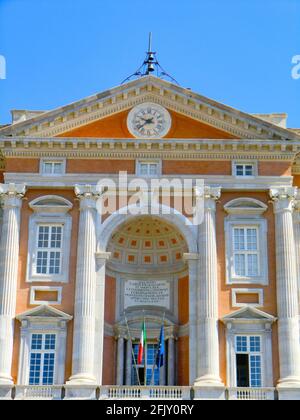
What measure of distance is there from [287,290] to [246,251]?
2988 millimetres

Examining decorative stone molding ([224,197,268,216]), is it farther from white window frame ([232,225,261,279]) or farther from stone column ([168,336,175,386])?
stone column ([168,336,175,386])

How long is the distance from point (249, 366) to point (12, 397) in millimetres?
11410

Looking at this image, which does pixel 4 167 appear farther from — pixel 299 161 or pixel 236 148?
pixel 299 161

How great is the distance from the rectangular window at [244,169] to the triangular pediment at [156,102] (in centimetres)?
147

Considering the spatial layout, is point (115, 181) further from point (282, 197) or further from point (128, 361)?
point (128, 361)

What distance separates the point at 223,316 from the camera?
42594 millimetres

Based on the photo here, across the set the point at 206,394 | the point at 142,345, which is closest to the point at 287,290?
the point at 206,394

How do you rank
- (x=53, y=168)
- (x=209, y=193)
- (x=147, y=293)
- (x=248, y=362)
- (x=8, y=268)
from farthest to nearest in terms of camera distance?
(x=147, y=293) → (x=53, y=168) → (x=209, y=193) → (x=8, y=268) → (x=248, y=362)

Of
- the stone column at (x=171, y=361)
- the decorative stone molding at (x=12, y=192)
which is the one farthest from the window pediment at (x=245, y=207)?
the decorative stone molding at (x=12, y=192)

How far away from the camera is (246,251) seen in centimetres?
4416
